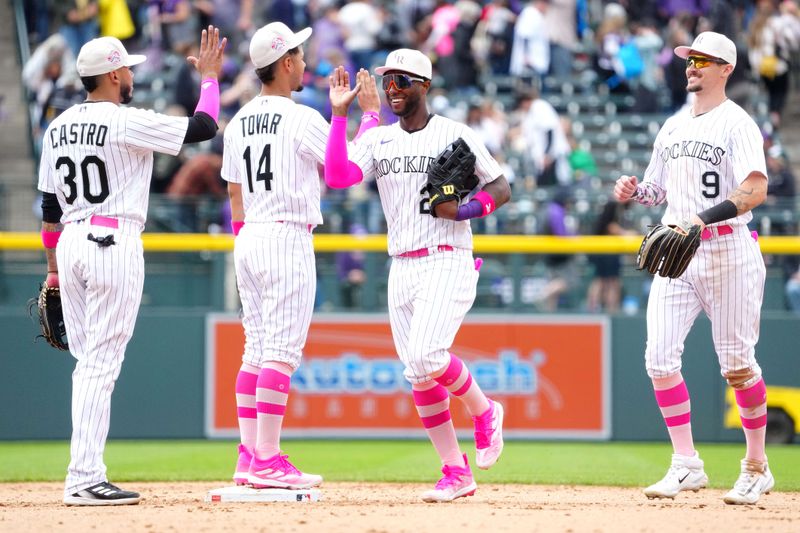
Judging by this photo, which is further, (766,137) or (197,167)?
(766,137)

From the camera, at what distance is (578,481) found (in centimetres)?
798

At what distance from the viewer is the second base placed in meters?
6.27

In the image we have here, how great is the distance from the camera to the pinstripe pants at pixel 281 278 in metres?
6.39

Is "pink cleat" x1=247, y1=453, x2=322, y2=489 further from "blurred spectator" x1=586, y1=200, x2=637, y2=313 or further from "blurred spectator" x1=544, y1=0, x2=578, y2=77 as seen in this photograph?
"blurred spectator" x1=544, y1=0, x2=578, y2=77

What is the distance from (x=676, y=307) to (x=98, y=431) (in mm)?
2928

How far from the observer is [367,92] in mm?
6672

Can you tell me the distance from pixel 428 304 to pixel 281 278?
737 mm

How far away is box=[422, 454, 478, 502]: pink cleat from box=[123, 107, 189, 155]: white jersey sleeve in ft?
6.89

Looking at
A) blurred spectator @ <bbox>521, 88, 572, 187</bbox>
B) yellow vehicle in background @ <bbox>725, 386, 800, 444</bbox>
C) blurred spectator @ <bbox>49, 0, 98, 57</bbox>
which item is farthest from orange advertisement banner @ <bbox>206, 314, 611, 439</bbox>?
blurred spectator @ <bbox>49, 0, 98, 57</bbox>

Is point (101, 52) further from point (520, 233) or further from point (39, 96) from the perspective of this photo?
point (39, 96)

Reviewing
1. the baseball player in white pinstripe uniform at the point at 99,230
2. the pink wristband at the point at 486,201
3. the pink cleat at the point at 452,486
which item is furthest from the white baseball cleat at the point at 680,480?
the baseball player in white pinstripe uniform at the point at 99,230

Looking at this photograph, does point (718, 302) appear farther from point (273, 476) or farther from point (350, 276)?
point (350, 276)

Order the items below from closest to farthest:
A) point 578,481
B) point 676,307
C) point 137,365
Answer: point 676,307
point 578,481
point 137,365

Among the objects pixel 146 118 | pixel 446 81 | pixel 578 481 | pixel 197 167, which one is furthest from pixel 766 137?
pixel 146 118
